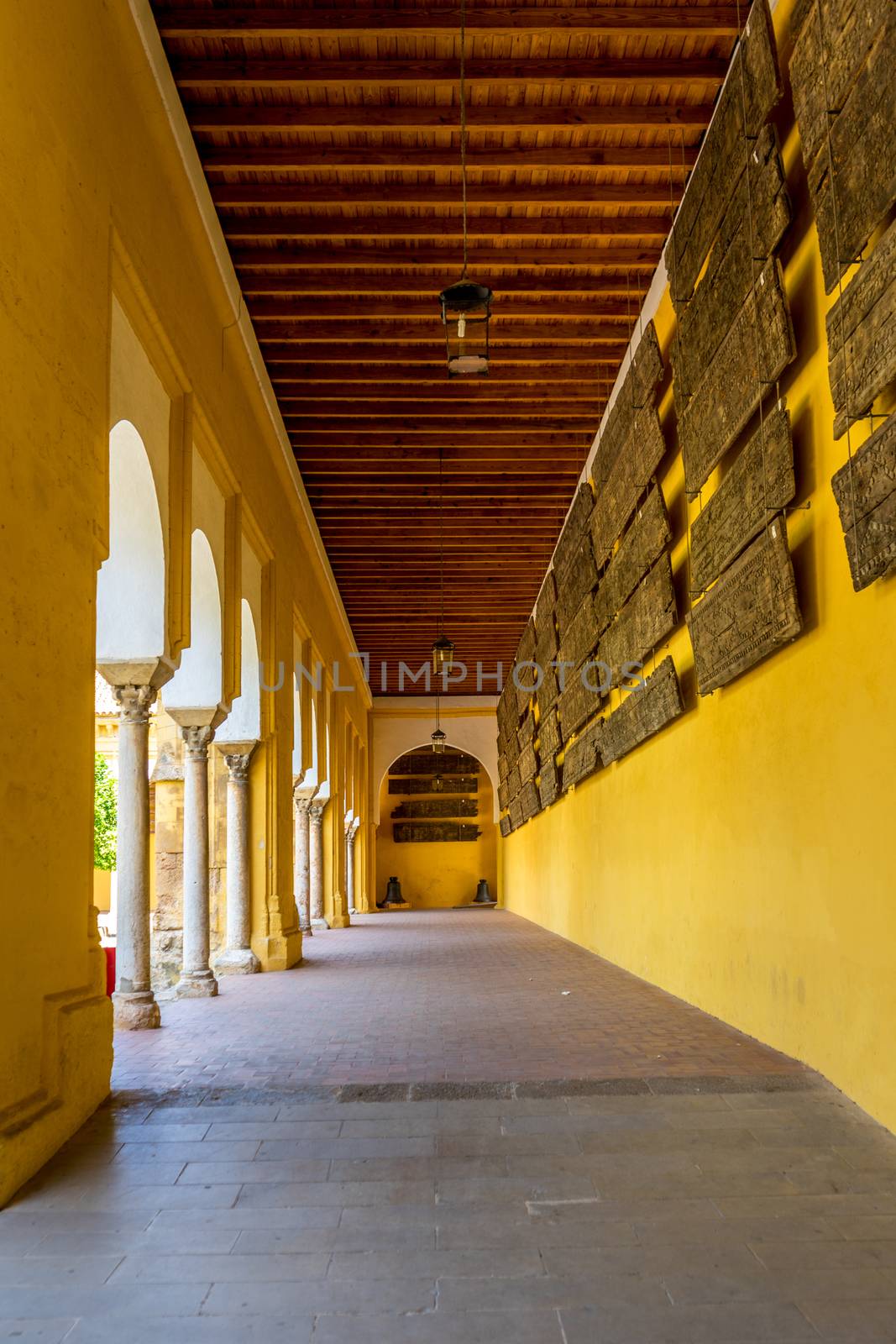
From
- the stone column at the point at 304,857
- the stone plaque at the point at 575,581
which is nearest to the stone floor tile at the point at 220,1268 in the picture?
the stone plaque at the point at 575,581

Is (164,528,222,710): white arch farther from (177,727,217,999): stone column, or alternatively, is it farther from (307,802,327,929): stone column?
(307,802,327,929): stone column

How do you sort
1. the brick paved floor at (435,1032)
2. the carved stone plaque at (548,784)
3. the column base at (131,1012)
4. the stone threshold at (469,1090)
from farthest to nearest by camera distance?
the carved stone plaque at (548,784)
the column base at (131,1012)
the brick paved floor at (435,1032)
the stone threshold at (469,1090)

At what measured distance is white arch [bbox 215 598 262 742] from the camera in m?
10.8

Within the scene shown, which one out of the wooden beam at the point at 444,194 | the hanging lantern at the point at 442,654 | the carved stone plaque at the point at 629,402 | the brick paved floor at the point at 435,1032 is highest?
the wooden beam at the point at 444,194

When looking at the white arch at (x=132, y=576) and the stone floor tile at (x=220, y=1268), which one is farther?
the white arch at (x=132, y=576)

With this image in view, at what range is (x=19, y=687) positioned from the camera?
4121mm

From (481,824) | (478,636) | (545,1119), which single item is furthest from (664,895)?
(481,824)

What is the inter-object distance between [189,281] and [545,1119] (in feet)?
18.4

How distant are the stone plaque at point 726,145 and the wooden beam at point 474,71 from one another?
710mm

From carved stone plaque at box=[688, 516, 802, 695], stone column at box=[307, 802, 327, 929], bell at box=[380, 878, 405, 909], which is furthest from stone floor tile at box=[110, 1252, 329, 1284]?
bell at box=[380, 878, 405, 909]

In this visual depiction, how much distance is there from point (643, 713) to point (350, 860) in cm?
1770

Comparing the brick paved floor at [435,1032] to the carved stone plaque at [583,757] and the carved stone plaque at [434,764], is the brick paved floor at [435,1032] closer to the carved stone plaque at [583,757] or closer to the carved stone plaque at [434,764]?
the carved stone plaque at [583,757]

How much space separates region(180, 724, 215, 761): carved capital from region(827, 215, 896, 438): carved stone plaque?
20.1 feet

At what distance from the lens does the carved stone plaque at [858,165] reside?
383cm
